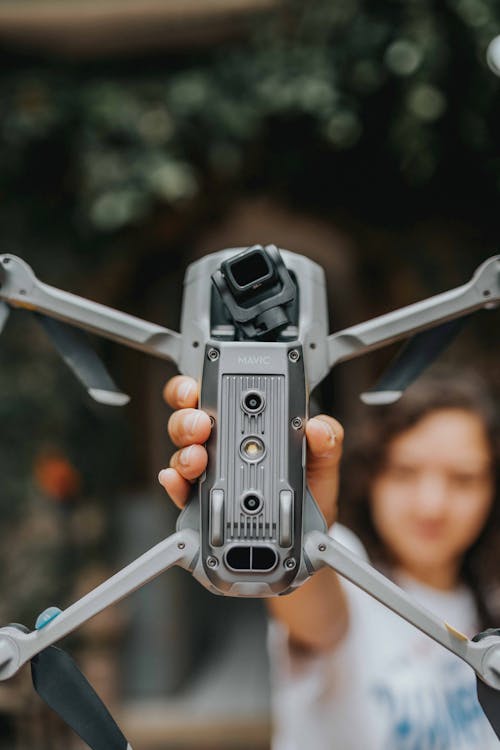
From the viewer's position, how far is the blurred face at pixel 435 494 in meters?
1.19

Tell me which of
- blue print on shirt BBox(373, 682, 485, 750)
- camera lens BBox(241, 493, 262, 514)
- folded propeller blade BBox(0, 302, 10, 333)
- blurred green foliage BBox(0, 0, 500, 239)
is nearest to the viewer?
camera lens BBox(241, 493, 262, 514)

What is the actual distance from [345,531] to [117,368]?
131cm

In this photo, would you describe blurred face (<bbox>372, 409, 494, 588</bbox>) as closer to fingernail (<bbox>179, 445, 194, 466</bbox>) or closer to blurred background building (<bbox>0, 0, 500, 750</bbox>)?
fingernail (<bbox>179, 445, 194, 466</bbox>)

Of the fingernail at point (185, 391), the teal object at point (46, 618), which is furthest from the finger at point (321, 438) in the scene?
the teal object at point (46, 618)

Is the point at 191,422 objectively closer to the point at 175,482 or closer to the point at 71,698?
the point at 175,482

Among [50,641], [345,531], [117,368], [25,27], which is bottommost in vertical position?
[50,641]

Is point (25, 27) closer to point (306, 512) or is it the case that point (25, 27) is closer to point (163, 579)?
point (163, 579)

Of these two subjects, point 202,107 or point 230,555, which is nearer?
point 230,555

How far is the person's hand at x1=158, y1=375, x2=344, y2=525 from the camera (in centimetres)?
64

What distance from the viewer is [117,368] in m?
2.34

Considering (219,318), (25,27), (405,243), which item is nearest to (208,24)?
(25,27)

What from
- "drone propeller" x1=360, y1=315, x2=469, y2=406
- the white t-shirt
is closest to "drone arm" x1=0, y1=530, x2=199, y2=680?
"drone propeller" x1=360, y1=315, x2=469, y2=406

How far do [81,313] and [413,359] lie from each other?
0.31 meters

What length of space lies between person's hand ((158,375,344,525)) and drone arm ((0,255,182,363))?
0.13ft
